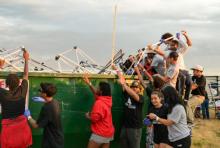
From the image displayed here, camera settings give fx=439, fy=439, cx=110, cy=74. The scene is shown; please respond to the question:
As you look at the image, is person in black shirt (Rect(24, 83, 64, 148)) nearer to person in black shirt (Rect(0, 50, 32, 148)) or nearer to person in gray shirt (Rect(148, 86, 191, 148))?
person in black shirt (Rect(0, 50, 32, 148))

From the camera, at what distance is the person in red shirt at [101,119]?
8305 mm

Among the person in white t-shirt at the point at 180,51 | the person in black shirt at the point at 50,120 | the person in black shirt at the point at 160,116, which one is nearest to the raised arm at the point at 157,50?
the person in white t-shirt at the point at 180,51

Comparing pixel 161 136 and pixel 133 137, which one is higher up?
pixel 161 136

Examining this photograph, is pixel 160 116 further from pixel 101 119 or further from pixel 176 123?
pixel 101 119

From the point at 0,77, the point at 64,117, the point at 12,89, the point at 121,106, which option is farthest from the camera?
the point at 121,106

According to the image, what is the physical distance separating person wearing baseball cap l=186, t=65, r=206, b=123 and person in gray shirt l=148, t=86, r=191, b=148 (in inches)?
113

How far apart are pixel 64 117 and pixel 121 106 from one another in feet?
4.58

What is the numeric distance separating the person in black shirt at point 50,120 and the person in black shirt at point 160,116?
1.70 metres

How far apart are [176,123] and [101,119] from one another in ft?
5.48

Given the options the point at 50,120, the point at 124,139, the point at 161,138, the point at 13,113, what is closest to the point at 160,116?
the point at 161,138

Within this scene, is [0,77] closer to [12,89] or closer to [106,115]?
[12,89]

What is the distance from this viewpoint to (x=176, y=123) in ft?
23.9

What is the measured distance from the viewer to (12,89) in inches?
279

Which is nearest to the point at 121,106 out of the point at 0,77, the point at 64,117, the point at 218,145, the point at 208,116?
the point at 64,117
